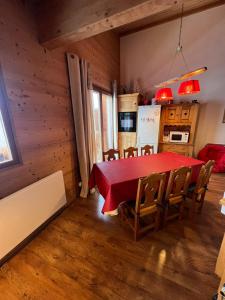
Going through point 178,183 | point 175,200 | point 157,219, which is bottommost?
point 157,219

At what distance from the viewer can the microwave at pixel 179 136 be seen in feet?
12.4

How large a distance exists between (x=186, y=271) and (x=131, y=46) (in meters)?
5.25

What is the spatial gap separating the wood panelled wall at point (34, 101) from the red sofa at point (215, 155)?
356cm

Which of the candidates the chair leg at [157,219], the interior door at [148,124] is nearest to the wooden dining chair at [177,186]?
the chair leg at [157,219]

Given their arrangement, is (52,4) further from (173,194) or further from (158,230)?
(158,230)

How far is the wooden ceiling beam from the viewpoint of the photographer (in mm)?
1216

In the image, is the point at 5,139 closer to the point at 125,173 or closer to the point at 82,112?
the point at 82,112

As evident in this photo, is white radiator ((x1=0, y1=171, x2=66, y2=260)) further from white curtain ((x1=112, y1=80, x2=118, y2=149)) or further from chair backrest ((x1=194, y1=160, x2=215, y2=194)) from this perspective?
white curtain ((x1=112, y1=80, x2=118, y2=149))

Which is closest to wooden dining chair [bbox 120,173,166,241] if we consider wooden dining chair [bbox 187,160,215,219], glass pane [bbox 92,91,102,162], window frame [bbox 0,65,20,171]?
wooden dining chair [bbox 187,160,215,219]

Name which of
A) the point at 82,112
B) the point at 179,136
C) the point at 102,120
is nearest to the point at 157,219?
the point at 82,112

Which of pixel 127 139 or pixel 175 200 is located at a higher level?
pixel 127 139

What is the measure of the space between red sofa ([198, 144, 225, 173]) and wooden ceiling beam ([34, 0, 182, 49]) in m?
3.58

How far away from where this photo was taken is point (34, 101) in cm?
171

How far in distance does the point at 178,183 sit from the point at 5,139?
7.05 ft
